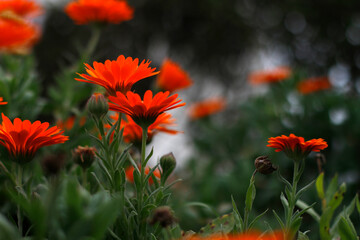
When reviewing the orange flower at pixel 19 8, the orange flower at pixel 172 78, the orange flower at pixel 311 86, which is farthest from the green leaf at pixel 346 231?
the orange flower at pixel 311 86

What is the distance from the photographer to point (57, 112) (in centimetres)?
119

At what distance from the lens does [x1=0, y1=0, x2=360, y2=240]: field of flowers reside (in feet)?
1.60

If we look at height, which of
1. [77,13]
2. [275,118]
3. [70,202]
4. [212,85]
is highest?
[77,13]

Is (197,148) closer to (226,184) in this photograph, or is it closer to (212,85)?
(226,184)

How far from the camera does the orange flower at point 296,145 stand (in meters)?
0.54

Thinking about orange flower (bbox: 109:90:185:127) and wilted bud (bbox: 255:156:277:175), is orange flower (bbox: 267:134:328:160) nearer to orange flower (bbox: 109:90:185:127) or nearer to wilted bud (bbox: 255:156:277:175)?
wilted bud (bbox: 255:156:277:175)

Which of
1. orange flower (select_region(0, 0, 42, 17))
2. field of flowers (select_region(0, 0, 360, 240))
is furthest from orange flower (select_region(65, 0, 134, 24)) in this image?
orange flower (select_region(0, 0, 42, 17))

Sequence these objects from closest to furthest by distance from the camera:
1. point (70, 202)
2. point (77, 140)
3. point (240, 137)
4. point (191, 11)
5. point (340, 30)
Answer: point (70, 202)
point (77, 140)
point (240, 137)
point (340, 30)
point (191, 11)

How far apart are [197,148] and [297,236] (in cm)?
173

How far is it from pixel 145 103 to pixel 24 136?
0.15m

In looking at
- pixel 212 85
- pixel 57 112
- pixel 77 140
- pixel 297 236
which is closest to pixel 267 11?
pixel 212 85

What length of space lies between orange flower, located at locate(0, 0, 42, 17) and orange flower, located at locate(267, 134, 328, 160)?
A: 0.96m

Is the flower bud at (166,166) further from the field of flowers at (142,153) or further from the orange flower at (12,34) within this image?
the orange flower at (12,34)

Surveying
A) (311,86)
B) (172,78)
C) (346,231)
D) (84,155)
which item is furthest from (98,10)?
(311,86)
